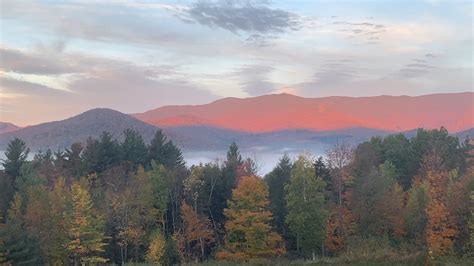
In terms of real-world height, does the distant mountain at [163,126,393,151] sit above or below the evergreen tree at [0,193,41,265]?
above

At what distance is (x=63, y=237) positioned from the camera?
50.8m

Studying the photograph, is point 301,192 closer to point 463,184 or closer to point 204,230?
point 204,230

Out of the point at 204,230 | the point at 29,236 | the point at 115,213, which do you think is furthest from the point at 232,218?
the point at 29,236

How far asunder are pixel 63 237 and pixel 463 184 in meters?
37.8

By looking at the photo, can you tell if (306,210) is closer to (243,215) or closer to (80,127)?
(243,215)

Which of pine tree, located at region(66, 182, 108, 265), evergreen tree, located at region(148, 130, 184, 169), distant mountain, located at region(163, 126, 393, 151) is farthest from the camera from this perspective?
distant mountain, located at region(163, 126, 393, 151)

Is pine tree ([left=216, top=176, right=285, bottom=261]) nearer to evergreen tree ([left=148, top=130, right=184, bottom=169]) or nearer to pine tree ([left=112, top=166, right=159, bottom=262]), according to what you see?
pine tree ([left=112, top=166, right=159, bottom=262])

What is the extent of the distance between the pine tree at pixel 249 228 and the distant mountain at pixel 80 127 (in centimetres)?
7104

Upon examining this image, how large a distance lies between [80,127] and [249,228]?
106360 millimetres

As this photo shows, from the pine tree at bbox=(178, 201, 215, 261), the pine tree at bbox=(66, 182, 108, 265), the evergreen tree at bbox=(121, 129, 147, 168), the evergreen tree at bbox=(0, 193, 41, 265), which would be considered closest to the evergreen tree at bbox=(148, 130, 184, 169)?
the evergreen tree at bbox=(121, 129, 147, 168)

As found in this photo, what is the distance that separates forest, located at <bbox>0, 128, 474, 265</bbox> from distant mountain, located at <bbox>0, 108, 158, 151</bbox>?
60380 mm

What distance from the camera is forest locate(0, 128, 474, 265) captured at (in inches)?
1956

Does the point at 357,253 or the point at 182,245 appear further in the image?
the point at 182,245

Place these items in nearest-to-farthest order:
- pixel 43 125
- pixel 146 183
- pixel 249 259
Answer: pixel 249 259 < pixel 146 183 < pixel 43 125
